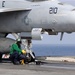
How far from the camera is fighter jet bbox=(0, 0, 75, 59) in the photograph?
2383cm

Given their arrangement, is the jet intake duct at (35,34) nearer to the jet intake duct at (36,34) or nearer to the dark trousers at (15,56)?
the jet intake duct at (36,34)

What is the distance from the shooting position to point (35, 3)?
2511 cm

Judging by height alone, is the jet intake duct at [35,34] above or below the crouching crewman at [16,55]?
above

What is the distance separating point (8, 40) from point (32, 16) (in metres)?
2.24

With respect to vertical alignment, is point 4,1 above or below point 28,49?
above

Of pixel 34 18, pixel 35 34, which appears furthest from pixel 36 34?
pixel 34 18

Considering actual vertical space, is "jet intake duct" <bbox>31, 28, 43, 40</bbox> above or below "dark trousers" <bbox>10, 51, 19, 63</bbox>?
above

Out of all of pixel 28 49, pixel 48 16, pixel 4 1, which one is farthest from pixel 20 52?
pixel 4 1

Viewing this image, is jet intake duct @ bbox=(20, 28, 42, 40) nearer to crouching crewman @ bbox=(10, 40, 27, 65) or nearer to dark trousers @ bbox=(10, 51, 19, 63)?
crouching crewman @ bbox=(10, 40, 27, 65)

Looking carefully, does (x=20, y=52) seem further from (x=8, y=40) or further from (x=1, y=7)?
(x=1, y=7)

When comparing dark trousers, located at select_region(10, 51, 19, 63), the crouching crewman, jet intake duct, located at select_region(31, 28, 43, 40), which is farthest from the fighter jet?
dark trousers, located at select_region(10, 51, 19, 63)

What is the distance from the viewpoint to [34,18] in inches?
971

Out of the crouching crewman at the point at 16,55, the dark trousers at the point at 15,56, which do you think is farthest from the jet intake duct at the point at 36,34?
the dark trousers at the point at 15,56

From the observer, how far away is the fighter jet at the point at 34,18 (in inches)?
938
